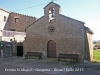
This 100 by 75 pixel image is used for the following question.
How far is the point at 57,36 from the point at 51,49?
2.05 meters

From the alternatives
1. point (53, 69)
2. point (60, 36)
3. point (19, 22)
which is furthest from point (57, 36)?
point (19, 22)

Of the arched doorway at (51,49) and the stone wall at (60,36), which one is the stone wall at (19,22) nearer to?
the stone wall at (60,36)

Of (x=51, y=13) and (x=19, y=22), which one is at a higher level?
(x=19, y=22)

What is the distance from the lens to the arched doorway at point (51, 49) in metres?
19.0

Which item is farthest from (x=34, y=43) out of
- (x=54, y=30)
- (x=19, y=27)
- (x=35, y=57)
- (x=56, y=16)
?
(x=19, y=27)

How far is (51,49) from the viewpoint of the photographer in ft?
62.8

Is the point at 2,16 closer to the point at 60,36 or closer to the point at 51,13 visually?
the point at 51,13

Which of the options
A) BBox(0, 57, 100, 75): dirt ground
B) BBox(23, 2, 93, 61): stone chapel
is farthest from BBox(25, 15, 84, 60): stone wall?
BBox(0, 57, 100, 75): dirt ground

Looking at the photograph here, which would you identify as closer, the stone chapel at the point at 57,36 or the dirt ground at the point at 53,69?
the dirt ground at the point at 53,69

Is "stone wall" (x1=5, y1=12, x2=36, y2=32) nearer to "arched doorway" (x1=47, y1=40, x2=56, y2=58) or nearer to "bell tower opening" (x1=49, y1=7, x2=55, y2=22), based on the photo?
"bell tower opening" (x1=49, y1=7, x2=55, y2=22)

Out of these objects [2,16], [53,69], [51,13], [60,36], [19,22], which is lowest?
[53,69]

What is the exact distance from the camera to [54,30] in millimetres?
18703

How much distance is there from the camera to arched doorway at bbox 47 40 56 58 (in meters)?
19.0

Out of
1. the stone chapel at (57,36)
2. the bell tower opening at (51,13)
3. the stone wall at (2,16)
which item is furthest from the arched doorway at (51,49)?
the stone wall at (2,16)
